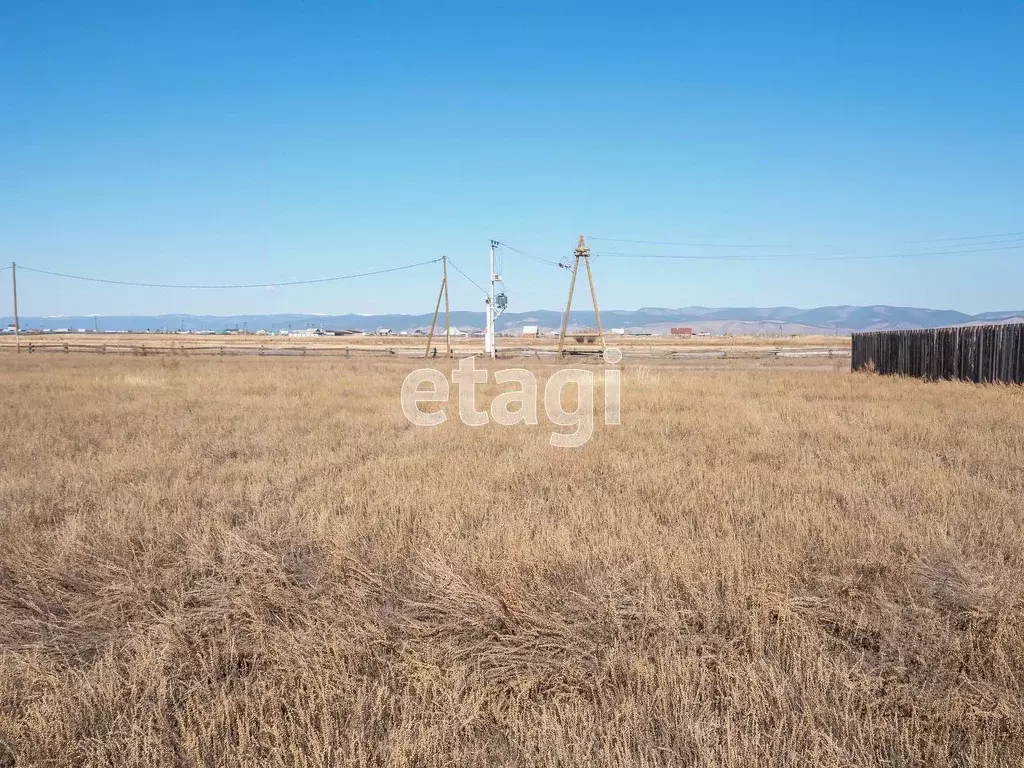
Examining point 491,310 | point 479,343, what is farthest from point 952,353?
point 479,343

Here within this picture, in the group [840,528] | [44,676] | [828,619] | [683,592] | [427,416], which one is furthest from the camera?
[427,416]

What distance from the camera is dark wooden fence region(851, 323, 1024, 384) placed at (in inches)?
635

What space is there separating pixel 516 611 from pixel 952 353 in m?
19.9

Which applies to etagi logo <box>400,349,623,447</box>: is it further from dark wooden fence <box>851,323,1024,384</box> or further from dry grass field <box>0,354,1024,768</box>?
dark wooden fence <box>851,323,1024,384</box>

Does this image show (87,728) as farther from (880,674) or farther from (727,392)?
(727,392)

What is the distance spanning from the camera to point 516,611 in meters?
3.68

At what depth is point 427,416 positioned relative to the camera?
12.4 metres

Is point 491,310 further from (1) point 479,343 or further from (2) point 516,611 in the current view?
(2) point 516,611

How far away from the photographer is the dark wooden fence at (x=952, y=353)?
16141 millimetres

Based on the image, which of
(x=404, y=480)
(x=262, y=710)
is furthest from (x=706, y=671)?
(x=404, y=480)

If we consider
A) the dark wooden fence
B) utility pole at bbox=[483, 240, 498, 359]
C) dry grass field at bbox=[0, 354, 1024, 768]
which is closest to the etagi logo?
dry grass field at bbox=[0, 354, 1024, 768]

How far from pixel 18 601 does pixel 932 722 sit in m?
5.26

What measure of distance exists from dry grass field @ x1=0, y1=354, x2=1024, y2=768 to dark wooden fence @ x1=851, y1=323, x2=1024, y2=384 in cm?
1066

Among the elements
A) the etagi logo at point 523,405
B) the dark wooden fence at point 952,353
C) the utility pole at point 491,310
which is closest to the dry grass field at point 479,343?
the utility pole at point 491,310
